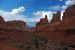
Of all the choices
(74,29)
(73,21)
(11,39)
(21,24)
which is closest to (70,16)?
(73,21)

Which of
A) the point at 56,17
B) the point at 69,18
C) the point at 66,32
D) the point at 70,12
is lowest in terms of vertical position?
the point at 66,32

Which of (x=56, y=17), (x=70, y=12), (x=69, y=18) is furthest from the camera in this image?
(x=56, y=17)

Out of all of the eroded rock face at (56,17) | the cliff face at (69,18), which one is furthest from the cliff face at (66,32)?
the eroded rock face at (56,17)

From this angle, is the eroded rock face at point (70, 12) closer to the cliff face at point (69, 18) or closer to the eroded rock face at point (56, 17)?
the cliff face at point (69, 18)

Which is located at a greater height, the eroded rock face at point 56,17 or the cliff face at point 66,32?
the eroded rock face at point 56,17

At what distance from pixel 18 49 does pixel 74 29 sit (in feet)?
46.1

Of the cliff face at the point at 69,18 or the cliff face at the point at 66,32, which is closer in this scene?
the cliff face at the point at 66,32

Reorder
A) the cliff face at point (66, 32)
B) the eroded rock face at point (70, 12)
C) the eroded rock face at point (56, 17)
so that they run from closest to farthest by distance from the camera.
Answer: the cliff face at point (66, 32) < the eroded rock face at point (70, 12) < the eroded rock face at point (56, 17)

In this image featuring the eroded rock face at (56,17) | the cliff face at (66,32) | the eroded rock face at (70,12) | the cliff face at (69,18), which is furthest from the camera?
the eroded rock face at (56,17)

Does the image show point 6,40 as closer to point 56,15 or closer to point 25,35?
point 25,35

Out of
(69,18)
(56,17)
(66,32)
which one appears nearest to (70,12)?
(69,18)

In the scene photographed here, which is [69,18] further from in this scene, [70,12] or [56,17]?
[56,17]

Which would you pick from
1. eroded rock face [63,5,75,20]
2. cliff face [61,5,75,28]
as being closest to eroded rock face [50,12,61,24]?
cliff face [61,5,75,28]

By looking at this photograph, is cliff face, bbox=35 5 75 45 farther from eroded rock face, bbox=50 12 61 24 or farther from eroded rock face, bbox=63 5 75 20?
eroded rock face, bbox=50 12 61 24
